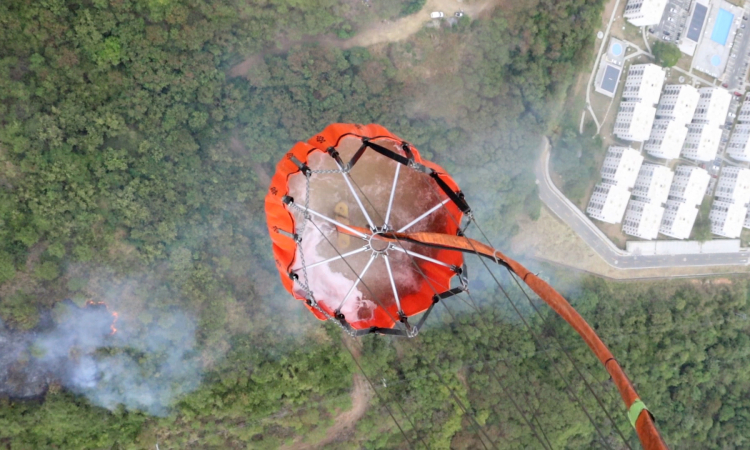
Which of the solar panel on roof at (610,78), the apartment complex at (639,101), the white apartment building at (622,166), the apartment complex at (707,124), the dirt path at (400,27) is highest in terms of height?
the dirt path at (400,27)

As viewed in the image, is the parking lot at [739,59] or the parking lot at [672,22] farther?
the parking lot at [739,59]

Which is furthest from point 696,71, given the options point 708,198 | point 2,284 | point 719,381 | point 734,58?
point 2,284

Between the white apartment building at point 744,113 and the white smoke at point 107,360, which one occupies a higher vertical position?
the white smoke at point 107,360

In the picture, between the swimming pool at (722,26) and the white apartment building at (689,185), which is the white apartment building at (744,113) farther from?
the white apartment building at (689,185)

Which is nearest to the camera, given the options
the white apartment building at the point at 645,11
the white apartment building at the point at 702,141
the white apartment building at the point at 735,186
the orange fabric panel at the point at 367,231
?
the orange fabric panel at the point at 367,231

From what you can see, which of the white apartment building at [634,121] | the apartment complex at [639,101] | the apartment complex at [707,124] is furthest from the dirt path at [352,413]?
the apartment complex at [707,124]

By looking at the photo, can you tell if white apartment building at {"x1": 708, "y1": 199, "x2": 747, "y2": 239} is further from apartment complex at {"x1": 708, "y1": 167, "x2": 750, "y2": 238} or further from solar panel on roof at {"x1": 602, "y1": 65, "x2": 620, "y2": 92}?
solar panel on roof at {"x1": 602, "y1": 65, "x2": 620, "y2": 92}
